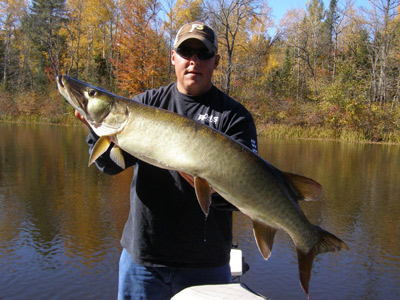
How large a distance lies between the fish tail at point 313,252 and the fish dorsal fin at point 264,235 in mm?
186

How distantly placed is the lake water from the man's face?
141 inches

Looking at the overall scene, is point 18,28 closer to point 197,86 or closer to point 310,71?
point 310,71

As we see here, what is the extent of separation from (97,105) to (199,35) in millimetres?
959

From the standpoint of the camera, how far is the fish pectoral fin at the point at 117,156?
7.99 feet

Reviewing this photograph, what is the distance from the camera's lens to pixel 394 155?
20.1 m

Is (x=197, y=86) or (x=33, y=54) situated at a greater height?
(x=33, y=54)

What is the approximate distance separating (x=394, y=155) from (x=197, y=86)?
66.0ft

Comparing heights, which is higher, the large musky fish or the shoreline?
the shoreline

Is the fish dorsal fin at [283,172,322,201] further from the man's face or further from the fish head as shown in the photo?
the fish head

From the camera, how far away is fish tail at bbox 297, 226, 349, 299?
233cm

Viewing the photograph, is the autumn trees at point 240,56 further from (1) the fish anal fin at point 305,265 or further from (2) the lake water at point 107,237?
(1) the fish anal fin at point 305,265

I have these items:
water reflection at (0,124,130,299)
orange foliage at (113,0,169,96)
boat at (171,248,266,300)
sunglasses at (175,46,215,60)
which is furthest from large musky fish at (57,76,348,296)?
orange foliage at (113,0,169,96)

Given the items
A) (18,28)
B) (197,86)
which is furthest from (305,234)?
(18,28)

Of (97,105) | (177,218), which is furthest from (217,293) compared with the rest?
(97,105)
